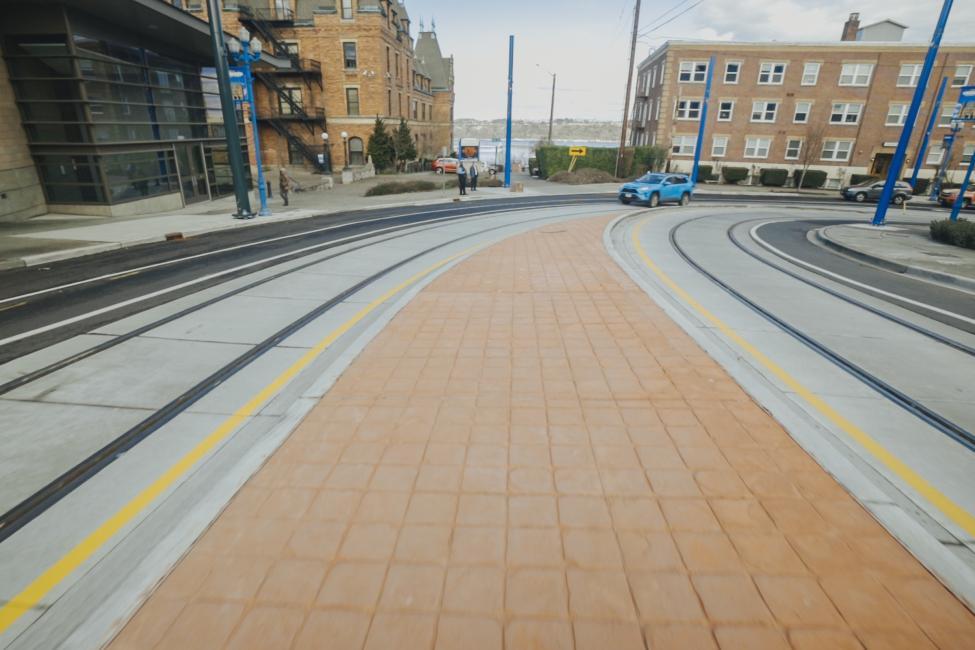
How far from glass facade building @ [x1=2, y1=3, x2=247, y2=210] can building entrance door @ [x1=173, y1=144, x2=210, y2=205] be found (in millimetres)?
240

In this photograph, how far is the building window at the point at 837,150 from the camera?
42.8 meters

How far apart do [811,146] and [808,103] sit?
4.11 metres

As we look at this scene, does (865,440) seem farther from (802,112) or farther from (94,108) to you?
(802,112)

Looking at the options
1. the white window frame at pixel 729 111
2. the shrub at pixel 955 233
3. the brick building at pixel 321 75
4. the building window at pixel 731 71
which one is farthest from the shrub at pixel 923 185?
the brick building at pixel 321 75

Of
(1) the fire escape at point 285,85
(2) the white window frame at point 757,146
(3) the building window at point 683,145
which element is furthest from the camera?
(3) the building window at point 683,145

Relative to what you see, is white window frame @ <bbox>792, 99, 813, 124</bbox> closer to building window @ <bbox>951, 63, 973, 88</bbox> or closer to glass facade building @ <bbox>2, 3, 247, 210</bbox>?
building window @ <bbox>951, 63, 973, 88</bbox>

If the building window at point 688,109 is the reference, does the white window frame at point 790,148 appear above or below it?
below

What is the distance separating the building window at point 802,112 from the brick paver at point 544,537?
49197 mm

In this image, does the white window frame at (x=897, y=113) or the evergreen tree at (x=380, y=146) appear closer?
the evergreen tree at (x=380, y=146)

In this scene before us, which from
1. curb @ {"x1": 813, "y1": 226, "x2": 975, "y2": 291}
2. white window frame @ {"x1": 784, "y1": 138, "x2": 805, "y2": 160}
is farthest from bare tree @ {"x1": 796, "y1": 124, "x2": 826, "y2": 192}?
curb @ {"x1": 813, "y1": 226, "x2": 975, "y2": 291}

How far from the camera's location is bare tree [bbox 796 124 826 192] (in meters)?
41.1

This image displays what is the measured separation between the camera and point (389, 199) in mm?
25578

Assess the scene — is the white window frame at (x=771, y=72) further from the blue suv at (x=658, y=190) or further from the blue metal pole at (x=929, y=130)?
the blue suv at (x=658, y=190)

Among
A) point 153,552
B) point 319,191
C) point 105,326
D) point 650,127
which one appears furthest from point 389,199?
point 650,127
